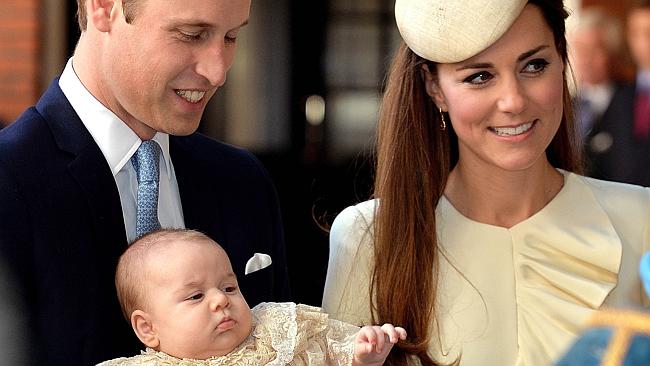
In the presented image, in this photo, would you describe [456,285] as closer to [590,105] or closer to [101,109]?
[101,109]

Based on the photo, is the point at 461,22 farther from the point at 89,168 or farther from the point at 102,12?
the point at 89,168

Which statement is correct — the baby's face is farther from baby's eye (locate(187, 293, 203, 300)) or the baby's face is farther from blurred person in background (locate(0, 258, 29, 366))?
blurred person in background (locate(0, 258, 29, 366))

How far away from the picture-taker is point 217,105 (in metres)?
9.12

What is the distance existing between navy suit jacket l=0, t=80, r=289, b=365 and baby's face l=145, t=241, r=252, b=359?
12 centimetres

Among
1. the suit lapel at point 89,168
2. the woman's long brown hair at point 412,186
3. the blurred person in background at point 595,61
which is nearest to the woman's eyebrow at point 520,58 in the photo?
the woman's long brown hair at point 412,186

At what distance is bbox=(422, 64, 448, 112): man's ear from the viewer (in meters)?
3.20

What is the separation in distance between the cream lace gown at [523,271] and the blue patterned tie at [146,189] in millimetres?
650

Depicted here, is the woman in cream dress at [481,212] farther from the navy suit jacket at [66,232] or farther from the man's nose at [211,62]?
the man's nose at [211,62]

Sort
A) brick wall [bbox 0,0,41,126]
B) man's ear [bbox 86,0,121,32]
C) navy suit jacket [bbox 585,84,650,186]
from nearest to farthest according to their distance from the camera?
man's ear [bbox 86,0,121,32] < navy suit jacket [bbox 585,84,650,186] < brick wall [bbox 0,0,41,126]

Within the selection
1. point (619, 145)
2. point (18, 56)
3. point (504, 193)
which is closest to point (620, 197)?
point (504, 193)

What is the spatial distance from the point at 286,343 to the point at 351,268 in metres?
0.56

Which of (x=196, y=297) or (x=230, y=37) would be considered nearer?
(x=196, y=297)

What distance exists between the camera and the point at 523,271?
124 inches

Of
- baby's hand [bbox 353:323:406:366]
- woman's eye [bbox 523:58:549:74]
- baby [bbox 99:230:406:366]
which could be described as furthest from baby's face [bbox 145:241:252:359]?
woman's eye [bbox 523:58:549:74]
